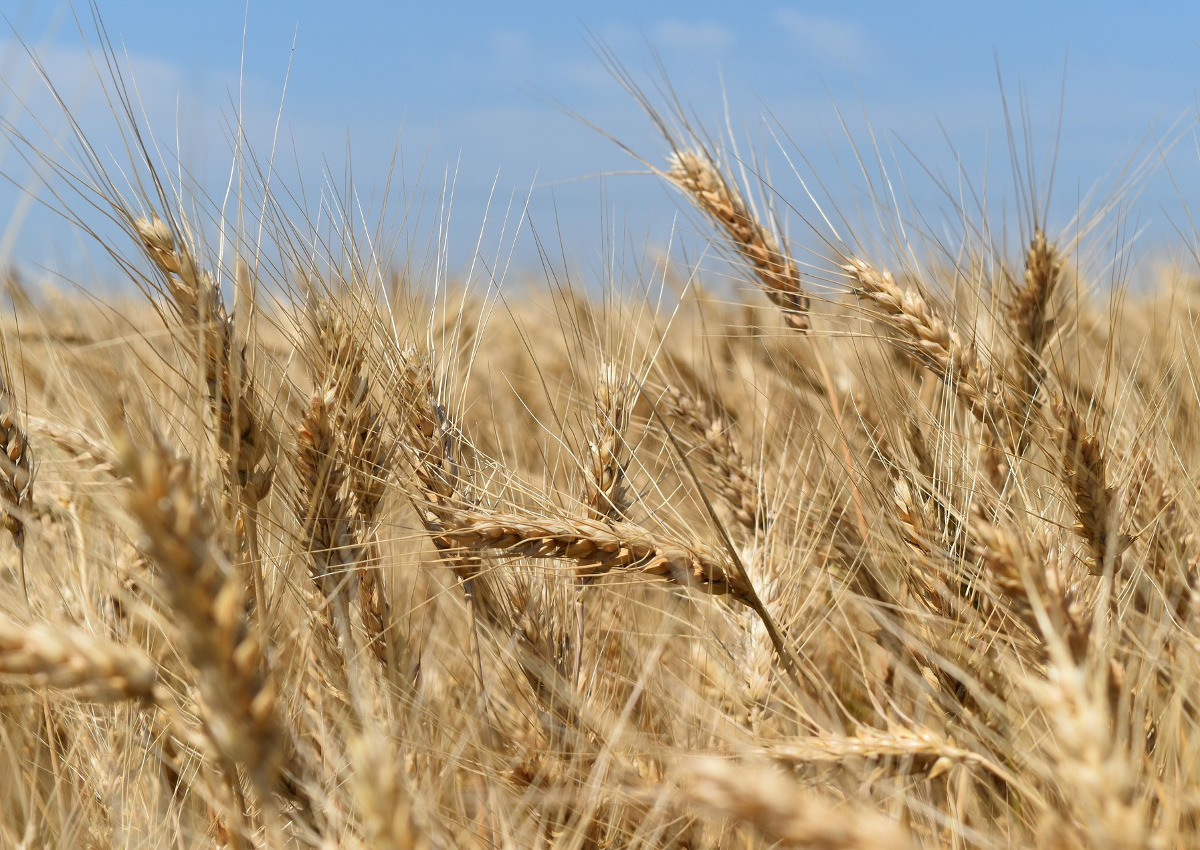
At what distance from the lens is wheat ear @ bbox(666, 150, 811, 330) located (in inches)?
84.0

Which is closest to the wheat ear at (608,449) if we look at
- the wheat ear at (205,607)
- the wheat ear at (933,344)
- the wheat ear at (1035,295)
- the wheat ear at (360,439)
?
the wheat ear at (360,439)

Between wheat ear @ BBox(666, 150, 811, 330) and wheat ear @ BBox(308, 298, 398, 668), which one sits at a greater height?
wheat ear @ BBox(666, 150, 811, 330)

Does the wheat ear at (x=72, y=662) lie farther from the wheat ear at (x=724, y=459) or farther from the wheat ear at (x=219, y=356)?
the wheat ear at (x=724, y=459)

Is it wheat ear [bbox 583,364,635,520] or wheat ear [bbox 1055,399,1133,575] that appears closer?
wheat ear [bbox 1055,399,1133,575]

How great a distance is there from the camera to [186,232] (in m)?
1.39

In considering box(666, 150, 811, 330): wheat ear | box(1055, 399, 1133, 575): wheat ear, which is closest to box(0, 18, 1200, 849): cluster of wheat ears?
box(1055, 399, 1133, 575): wheat ear

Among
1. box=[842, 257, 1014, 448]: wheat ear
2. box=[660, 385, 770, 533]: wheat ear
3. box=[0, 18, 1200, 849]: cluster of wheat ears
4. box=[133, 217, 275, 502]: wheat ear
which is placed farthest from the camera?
box=[660, 385, 770, 533]: wheat ear

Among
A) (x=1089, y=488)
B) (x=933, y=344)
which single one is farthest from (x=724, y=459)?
(x=1089, y=488)

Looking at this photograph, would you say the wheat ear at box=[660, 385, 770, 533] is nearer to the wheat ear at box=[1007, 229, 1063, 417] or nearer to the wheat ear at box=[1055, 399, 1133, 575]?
the wheat ear at box=[1055, 399, 1133, 575]

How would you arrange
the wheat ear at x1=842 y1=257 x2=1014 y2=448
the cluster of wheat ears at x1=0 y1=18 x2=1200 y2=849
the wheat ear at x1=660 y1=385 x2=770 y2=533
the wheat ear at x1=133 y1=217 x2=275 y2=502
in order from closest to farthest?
the cluster of wheat ears at x1=0 y1=18 x2=1200 y2=849 → the wheat ear at x1=133 y1=217 x2=275 y2=502 → the wheat ear at x1=842 y1=257 x2=1014 y2=448 → the wheat ear at x1=660 y1=385 x2=770 y2=533

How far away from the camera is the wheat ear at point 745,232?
2.13 m

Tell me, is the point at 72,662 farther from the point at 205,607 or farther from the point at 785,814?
the point at 785,814

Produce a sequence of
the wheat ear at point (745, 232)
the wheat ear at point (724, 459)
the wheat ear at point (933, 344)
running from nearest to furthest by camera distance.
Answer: the wheat ear at point (933, 344) → the wheat ear at point (724, 459) → the wheat ear at point (745, 232)

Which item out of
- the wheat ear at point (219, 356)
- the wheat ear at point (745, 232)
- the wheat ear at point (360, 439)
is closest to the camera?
the wheat ear at point (219, 356)
